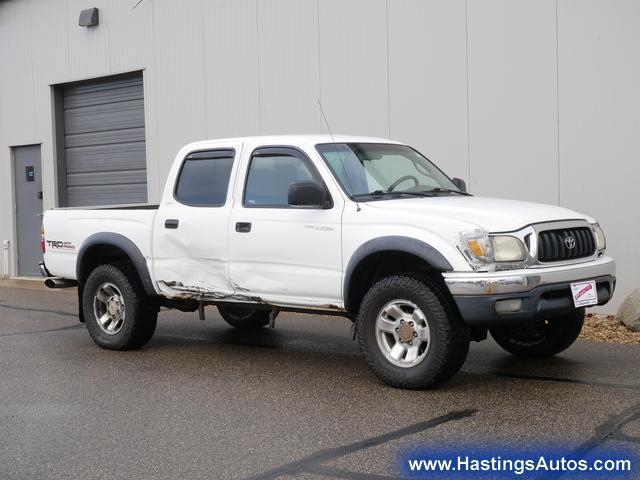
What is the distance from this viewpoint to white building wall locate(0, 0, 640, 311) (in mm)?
10289

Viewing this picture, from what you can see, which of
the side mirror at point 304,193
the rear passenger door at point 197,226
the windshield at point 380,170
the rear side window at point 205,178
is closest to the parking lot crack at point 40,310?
the rear passenger door at point 197,226

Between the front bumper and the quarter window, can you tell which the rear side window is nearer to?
the quarter window

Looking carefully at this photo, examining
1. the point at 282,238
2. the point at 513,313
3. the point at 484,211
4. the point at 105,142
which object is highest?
the point at 105,142

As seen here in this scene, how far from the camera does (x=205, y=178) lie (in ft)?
27.3

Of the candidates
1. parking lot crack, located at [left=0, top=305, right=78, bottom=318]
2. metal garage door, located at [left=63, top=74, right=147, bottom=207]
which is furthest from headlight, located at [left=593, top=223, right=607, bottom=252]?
metal garage door, located at [left=63, top=74, right=147, bottom=207]

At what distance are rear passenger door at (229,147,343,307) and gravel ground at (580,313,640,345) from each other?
3.40 meters

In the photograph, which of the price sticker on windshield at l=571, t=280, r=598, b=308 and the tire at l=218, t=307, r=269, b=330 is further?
the tire at l=218, t=307, r=269, b=330

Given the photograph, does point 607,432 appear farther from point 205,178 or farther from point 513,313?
point 205,178

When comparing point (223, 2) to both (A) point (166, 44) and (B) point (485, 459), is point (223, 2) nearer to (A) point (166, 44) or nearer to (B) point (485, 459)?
(A) point (166, 44)

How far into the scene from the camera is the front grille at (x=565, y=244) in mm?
6703

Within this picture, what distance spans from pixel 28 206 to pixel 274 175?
11.3 meters

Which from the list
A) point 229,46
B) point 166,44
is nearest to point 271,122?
point 229,46

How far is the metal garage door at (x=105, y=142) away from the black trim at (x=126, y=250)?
22.3ft

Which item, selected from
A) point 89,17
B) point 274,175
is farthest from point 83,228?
point 89,17
